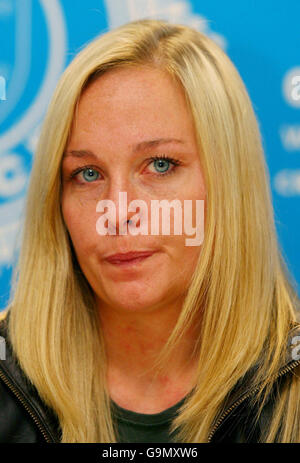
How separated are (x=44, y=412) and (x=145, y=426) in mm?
237

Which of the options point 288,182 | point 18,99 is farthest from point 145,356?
point 18,99

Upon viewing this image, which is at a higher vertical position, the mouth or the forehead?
the forehead

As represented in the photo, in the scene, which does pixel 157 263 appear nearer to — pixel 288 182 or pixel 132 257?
pixel 132 257

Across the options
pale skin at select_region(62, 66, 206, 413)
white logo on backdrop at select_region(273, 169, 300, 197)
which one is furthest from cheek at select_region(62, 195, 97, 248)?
white logo on backdrop at select_region(273, 169, 300, 197)

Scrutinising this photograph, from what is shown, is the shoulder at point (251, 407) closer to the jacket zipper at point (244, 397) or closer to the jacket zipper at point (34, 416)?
the jacket zipper at point (244, 397)

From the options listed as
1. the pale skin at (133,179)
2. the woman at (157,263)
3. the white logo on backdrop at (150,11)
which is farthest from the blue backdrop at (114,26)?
the pale skin at (133,179)

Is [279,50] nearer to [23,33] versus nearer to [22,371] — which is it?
[23,33]

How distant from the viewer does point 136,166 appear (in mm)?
1261

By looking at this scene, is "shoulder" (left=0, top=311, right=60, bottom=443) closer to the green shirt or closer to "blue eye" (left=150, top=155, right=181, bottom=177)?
the green shirt

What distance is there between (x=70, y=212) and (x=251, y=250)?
1.43 ft

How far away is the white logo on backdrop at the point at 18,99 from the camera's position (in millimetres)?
1460

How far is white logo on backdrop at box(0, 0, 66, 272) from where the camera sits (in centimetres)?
146

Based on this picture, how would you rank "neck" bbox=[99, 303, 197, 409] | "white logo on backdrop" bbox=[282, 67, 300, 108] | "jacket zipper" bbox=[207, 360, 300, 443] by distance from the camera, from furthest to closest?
"white logo on backdrop" bbox=[282, 67, 300, 108] < "neck" bbox=[99, 303, 197, 409] < "jacket zipper" bbox=[207, 360, 300, 443]
